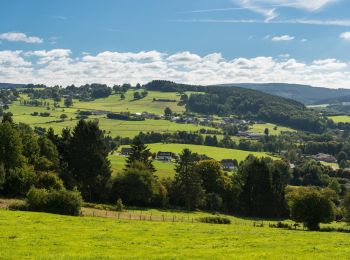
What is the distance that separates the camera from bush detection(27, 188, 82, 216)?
183 ft

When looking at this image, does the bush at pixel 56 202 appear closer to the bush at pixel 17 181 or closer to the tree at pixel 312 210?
the bush at pixel 17 181

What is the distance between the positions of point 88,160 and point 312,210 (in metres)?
43.2

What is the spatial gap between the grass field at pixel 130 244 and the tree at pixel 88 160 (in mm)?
39284

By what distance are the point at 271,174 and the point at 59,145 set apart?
50.6m

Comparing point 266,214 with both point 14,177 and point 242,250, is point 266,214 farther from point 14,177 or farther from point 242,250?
point 242,250

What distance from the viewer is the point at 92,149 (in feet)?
283

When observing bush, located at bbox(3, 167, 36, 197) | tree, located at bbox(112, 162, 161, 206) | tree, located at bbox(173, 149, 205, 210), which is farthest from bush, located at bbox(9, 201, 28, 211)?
tree, located at bbox(173, 149, 205, 210)

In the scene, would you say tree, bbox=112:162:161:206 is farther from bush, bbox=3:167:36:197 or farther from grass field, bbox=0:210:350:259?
grass field, bbox=0:210:350:259

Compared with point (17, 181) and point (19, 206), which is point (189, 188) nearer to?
point (17, 181)

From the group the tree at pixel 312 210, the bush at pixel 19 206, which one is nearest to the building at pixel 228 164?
the tree at pixel 312 210

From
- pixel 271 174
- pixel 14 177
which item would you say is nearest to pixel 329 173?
pixel 271 174

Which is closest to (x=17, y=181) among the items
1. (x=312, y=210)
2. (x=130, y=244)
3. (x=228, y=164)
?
(x=130, y=244)

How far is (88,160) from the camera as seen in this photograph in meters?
85.6

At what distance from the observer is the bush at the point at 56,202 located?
55750 millimetres
